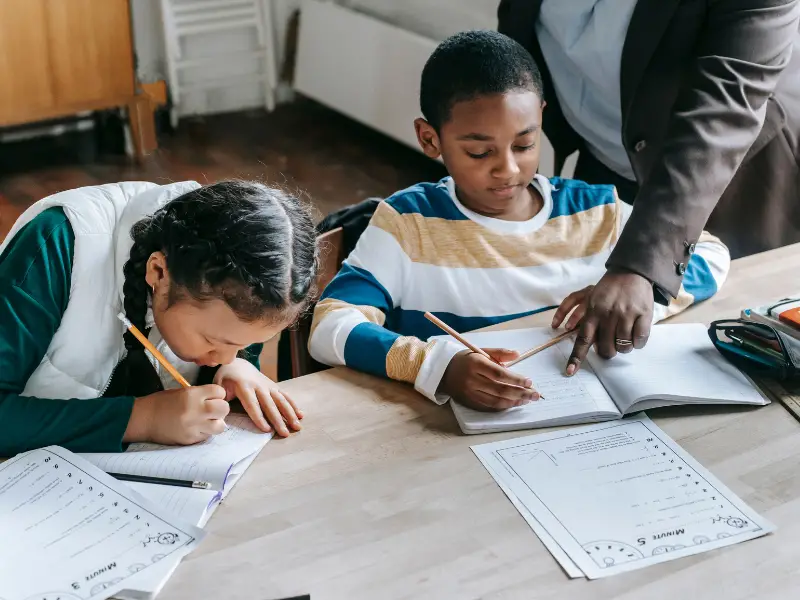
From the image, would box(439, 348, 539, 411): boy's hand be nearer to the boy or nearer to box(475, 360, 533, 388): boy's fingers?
box(475, 360, 533, 388): boy's fingers

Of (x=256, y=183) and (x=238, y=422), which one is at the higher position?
(x=256, y=183)

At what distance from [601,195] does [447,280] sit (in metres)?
0.37

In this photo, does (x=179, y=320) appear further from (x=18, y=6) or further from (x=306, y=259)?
(x=18, y=6)

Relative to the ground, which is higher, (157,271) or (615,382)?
(157,271)

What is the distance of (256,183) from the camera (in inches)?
53.3

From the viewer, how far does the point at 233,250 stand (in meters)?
1.25

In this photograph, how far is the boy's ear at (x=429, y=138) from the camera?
69.1 inches

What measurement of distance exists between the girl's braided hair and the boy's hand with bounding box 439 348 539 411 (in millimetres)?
241

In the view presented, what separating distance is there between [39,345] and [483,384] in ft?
2.01

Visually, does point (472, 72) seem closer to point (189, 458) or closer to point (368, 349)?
point (368, 349)

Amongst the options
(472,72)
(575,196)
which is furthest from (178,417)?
(575,196)

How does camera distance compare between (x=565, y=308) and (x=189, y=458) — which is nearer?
(x=189, y=458)

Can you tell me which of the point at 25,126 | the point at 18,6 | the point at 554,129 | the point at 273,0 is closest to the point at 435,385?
the point at 554,129

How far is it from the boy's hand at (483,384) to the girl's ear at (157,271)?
0.42 m
